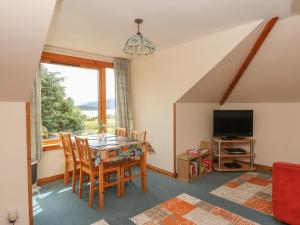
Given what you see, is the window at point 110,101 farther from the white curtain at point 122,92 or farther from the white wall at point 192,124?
the white wall at point 192,124

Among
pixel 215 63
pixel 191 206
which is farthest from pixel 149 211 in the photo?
pixel 215 63

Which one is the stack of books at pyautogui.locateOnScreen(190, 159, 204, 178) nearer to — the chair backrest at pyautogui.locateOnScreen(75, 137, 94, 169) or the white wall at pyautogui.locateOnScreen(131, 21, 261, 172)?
the white wall at pyautogui.locateOnScreen(131, 21, 261, 172)

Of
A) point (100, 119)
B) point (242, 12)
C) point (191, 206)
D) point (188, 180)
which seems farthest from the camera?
point (100, 119)

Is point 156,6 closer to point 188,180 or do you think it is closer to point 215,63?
point 215,63

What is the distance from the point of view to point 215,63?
3195 mm

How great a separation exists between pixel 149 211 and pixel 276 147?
2953 mm

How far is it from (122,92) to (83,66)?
964mm

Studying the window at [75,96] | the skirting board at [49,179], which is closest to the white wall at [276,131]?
the window at [75,96]

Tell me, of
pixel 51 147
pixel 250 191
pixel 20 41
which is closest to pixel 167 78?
pixel 250 191

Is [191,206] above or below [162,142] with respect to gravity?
below

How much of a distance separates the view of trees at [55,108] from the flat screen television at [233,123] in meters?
2.90

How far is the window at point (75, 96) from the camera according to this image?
373cm

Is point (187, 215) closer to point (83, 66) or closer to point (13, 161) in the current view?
point (13, 161)

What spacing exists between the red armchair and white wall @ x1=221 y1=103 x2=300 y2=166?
1.99m
